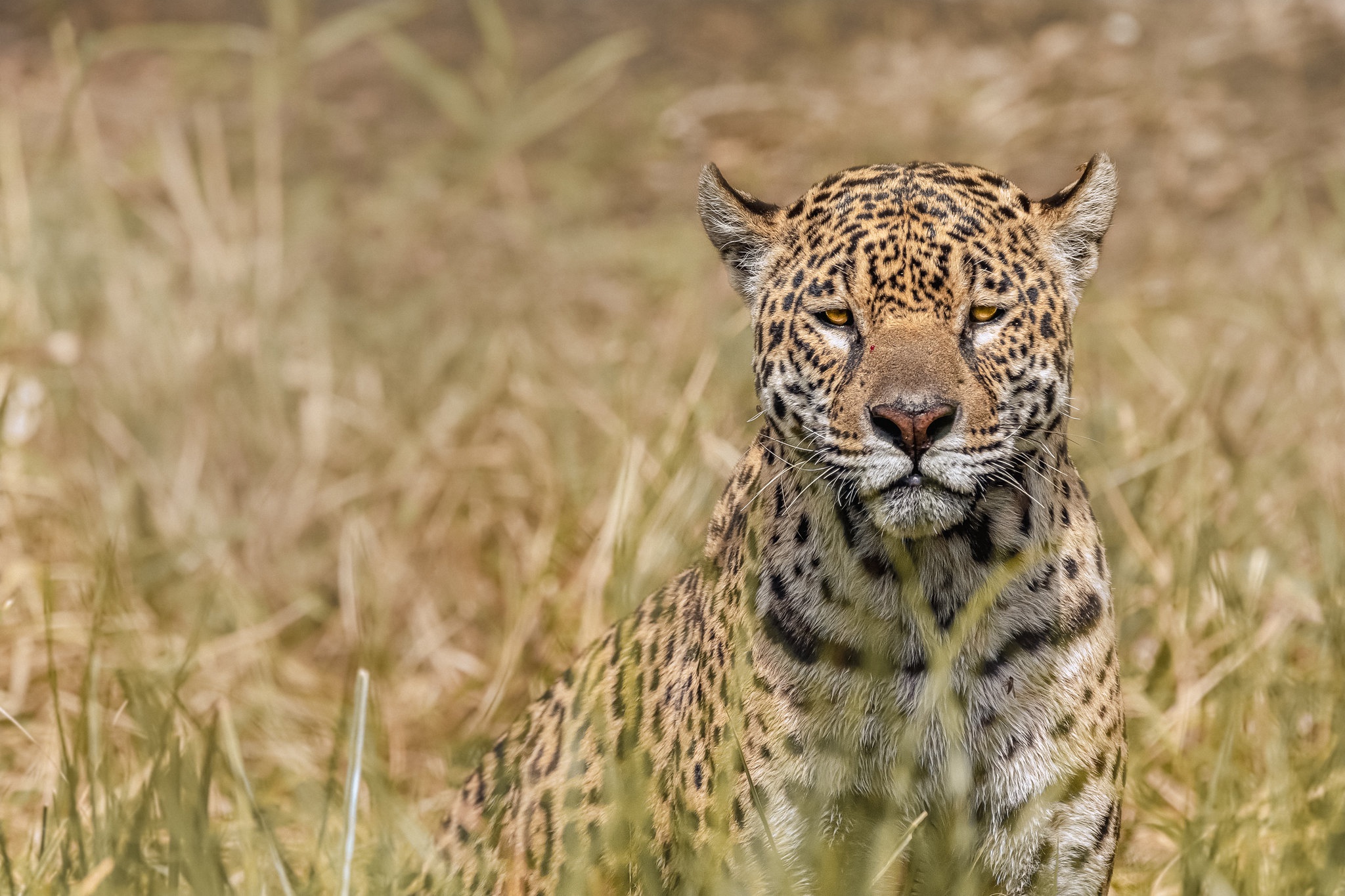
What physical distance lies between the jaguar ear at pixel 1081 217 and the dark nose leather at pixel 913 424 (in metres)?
0.65

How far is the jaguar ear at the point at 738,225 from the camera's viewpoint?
367 cm

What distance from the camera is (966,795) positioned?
330 cm

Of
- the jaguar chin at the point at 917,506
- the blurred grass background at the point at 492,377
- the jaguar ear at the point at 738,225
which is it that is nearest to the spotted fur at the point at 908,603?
the jaguar chin at the point at 917,506

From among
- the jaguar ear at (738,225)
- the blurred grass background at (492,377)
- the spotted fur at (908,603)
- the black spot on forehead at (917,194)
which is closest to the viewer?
the spotted fur at (908,603)

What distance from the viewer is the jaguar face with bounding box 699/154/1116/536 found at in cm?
313

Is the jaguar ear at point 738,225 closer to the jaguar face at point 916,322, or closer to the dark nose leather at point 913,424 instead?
the jaguar face at point 916,322

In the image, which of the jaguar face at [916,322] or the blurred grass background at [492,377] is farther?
the blurred grass background at [492,377]

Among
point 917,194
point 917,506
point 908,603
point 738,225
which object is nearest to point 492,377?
point 738,225

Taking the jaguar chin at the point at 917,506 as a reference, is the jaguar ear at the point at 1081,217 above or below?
above

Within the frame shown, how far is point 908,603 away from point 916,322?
0.62 metres

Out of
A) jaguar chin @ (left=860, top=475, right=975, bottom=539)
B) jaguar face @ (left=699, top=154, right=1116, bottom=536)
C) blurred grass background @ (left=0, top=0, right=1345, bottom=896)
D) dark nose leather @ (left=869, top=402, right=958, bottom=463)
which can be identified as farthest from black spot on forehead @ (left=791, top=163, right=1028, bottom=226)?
blurred grass background @ (left=0, top=0, right=1345, bottom=896)

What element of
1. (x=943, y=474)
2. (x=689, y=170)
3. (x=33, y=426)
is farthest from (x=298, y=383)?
(x=943, y=474)

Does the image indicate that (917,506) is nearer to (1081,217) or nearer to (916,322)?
(916,322)

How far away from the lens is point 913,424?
3061mm
